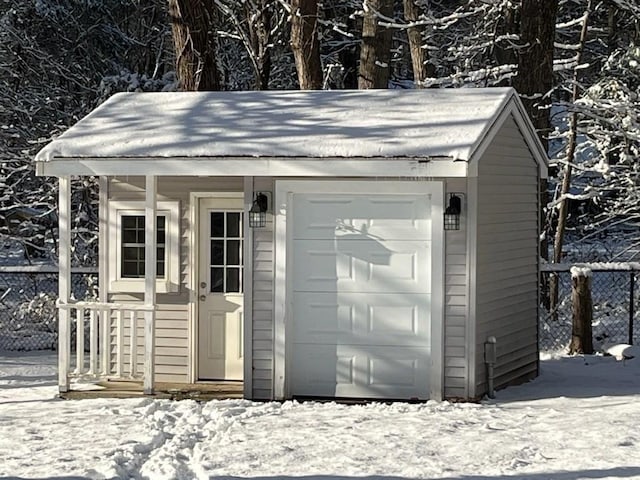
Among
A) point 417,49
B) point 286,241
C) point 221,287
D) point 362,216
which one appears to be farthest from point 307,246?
point 417,49

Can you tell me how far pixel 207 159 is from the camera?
10.5 meters

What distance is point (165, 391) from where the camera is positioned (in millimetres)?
11102

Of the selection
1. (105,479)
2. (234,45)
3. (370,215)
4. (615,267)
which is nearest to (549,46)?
(615,267)

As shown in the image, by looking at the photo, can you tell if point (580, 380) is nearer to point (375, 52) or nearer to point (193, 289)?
point (193, 289)

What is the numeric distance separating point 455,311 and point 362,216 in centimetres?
132

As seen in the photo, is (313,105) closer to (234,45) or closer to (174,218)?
(174,218)

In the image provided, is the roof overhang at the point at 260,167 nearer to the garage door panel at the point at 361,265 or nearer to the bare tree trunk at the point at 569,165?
the garage door panel at the point at 361,265

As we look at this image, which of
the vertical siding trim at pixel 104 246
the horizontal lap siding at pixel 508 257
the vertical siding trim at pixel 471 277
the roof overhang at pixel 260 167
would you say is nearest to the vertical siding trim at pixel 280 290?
the roof overhang at pixel 260 167

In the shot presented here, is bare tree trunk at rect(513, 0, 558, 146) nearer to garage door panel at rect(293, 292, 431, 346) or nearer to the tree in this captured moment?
garage door panel at rect(293, 292, 431, 346)

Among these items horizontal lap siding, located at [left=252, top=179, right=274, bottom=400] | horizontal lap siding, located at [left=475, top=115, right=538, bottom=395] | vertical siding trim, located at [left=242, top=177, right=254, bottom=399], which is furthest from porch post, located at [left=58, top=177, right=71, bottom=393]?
horizontal lap siding, located at [left=475, top=115, right=538, bottom=395]

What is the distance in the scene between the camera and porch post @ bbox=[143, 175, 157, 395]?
10.8m

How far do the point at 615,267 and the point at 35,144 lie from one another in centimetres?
1064

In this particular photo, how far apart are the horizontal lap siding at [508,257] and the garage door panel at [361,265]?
62cm

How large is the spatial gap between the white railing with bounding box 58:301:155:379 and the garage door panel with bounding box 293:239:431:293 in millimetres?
1640
